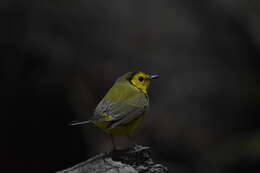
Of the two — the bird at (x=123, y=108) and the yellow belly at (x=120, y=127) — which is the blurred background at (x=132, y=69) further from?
the yellow belly at (x=120, y=127)

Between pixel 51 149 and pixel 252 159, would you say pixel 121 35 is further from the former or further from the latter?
pixel 252 159

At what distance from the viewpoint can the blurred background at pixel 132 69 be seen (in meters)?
8.30

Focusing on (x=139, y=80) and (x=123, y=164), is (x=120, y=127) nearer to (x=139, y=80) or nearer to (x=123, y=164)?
(x=123, y=164)

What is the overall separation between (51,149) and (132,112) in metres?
4.14

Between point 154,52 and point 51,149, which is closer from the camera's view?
point 51,149

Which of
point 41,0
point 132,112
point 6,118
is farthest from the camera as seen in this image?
point 41,0

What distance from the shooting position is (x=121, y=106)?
4.53 m

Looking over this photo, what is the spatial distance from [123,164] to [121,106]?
57cm

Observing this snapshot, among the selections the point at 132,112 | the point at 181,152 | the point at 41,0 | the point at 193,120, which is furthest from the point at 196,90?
the point at 132,112

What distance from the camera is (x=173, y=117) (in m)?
8.73

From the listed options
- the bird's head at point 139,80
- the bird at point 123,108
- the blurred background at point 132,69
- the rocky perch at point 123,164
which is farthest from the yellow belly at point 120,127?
the blurred background at point 132,69

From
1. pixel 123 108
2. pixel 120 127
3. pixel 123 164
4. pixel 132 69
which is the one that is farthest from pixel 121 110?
pixel 132 69

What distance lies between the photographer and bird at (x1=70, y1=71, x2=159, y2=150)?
14.1 feet

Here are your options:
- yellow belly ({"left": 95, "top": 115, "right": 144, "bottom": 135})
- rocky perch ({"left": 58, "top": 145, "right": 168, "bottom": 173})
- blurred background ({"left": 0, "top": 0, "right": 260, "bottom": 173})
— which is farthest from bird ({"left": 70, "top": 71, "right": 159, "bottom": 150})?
blurred background ({"left": 0, "top": 0, "right": 260, "bottom": 173})
